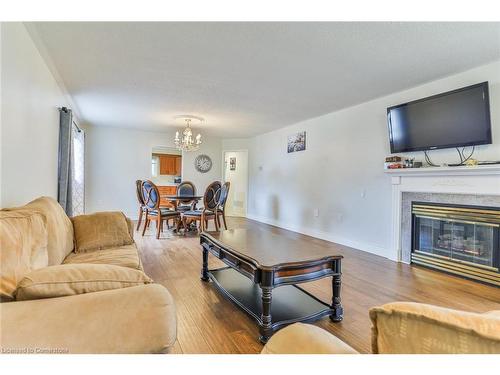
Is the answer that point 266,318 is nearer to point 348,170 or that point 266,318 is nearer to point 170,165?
point 348,170

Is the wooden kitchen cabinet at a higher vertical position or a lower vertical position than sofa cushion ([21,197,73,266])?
higher

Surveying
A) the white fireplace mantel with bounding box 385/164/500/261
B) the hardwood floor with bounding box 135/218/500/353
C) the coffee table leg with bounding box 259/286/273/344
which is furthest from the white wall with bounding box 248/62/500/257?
the coffee table leg with bounding box 259/286/273/344

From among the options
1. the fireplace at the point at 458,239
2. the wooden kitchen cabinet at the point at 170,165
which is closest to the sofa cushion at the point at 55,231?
the fireplace at the point at 458,239

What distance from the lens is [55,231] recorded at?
1.90 metres

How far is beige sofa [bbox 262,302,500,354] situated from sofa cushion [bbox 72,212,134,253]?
2.25 m

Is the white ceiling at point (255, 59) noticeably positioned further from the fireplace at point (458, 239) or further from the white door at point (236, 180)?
the white door at point (236, 180)

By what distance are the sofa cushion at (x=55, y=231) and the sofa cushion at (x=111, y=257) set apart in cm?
8

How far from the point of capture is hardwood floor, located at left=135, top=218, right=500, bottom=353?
1.77m

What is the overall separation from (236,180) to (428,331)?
840cm

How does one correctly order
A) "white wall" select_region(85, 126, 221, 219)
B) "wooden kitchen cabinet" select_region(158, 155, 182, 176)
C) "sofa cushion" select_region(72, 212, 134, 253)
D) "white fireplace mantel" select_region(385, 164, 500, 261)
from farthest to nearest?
"wooden kitchen cabinet" select_region(158, 155, 182, 176) < "white wall" select_region(85, 126, 221, 219) < "white fireplace mantel" select_region(385, 164, 500, 261) < "sofa cushion" select_region(72, 212, 134, 253)

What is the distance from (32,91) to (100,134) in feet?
14.2

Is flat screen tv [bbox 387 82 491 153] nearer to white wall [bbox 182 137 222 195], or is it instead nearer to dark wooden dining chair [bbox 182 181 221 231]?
dark wooden dining chair [bbox 182 181 221 231]

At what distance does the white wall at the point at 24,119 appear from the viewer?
1912 mm
